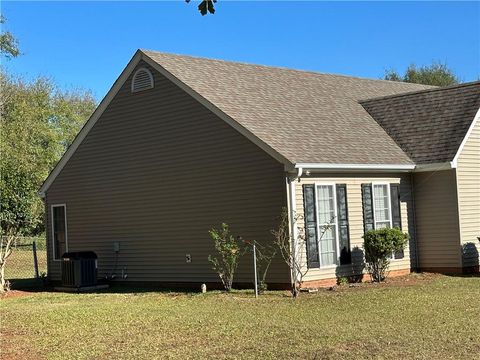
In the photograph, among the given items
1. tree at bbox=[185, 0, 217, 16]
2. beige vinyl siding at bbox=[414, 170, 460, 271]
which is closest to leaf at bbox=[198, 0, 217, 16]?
tree at bbox=[185, 0, 217, 16]

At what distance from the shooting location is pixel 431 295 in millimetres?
12484

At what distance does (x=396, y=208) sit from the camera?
16.7 metres

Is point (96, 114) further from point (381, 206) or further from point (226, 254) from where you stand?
point (381, 206)

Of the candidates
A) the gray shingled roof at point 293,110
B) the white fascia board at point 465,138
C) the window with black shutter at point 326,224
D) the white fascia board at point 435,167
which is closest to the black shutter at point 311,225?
the window with black shutter at point 326,224

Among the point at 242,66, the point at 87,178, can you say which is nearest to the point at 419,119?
the point at 242,66

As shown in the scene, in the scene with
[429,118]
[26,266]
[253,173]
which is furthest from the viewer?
[26,266]

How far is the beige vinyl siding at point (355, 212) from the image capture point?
47.5ft

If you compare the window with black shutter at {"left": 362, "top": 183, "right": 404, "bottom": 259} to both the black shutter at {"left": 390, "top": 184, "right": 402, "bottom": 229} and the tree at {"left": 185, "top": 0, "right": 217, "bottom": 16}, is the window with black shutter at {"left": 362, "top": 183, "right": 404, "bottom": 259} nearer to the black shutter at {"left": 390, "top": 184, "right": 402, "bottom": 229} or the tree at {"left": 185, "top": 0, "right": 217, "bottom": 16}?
the black shutter at {"left": 390, "top": 184, "right": 402, "bottom": 229}

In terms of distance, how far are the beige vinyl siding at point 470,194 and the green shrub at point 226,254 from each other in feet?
18.7

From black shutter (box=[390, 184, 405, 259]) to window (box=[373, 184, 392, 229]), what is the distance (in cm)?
13

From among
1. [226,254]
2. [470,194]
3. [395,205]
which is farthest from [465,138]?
[226,254]

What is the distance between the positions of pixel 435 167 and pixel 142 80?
779 cm

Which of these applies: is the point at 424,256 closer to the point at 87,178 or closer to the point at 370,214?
the point at 370,214

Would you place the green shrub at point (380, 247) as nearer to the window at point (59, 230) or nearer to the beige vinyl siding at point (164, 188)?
the beige vinyl siding at point (164, 188)
